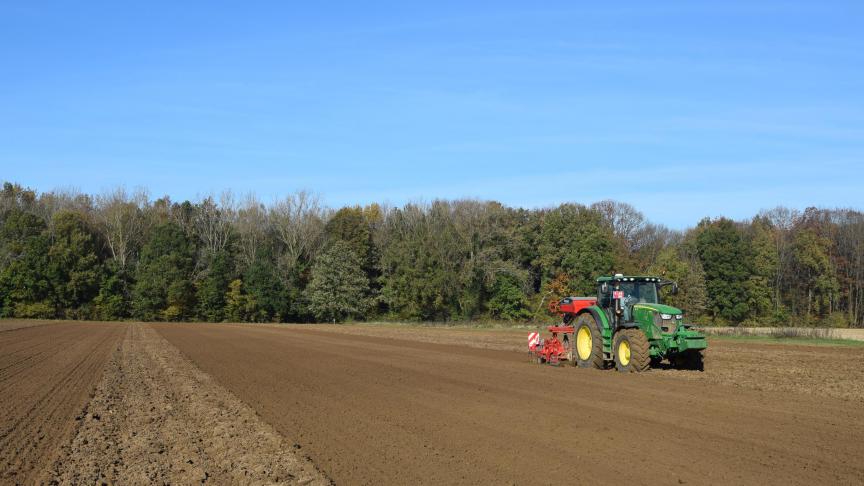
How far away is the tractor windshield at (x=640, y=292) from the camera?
1950 centimetres

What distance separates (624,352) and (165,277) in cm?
6453

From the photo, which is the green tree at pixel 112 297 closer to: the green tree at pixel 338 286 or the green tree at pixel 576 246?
the green tree at pixel 338 286

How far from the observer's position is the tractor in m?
17.8

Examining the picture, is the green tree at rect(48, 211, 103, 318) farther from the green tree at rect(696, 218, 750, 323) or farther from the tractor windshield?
the tractor windshield

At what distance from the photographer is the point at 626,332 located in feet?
60.3

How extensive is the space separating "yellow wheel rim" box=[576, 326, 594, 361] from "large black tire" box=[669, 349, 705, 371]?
2343 millimetres

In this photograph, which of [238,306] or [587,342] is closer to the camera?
[587,342]

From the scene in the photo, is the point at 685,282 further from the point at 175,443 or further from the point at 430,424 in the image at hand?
the point at 175,443

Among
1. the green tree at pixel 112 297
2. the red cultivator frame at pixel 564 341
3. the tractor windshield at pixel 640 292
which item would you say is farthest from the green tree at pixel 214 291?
the tractor windshield at pixel 640 292

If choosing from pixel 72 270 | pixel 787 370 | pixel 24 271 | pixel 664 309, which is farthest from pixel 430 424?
pixel 24 271

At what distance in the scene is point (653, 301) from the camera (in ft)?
64.4

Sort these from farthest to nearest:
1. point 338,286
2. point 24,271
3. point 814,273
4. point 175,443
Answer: point 814,273
point 338,286
point 24,271
point 175,443

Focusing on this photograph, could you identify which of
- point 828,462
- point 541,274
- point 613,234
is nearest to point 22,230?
point 541,274

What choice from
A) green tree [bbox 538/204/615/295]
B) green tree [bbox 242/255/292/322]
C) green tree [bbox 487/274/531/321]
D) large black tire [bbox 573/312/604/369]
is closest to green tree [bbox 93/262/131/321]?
green tree [bbox 242/255/292/322]
